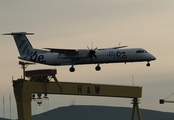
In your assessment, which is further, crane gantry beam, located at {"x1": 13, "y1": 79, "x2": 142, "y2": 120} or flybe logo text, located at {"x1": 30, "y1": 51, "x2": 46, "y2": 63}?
flybe logo text, located at {"x1": 30, "y1": 51, "x2": 46, "y2": 63}

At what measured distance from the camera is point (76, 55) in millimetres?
85438

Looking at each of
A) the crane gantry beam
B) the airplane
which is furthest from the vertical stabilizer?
the crane gantry beam

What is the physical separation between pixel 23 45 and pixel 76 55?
10977mm

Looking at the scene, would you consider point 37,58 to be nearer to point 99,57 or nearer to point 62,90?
point 99,57

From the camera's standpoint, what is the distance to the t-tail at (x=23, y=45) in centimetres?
9038

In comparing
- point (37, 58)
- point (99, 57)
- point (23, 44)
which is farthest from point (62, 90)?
point (23, 44)

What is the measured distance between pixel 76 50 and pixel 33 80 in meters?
18.2

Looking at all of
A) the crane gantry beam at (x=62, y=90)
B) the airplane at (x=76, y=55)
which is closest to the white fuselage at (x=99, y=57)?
the airplane at (x=76, y=55)

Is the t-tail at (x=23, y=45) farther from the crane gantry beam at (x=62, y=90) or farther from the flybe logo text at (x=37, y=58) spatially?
the crane gantry beam at (x=62, y=90)

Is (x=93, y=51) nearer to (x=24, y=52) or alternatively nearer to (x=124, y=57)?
(x=124, y=57)

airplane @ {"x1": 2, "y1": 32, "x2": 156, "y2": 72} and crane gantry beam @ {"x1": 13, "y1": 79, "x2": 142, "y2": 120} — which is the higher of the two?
airplane @ {"x1": 2, "y1": 32, "x2": 156, "y2": 72}

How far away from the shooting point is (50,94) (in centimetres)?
6838

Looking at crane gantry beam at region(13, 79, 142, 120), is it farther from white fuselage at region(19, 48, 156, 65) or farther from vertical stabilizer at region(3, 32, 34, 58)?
vertical stabilizer at region(3, 32, 34, 58)

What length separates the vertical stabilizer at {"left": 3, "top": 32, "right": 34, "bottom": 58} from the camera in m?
90.5
